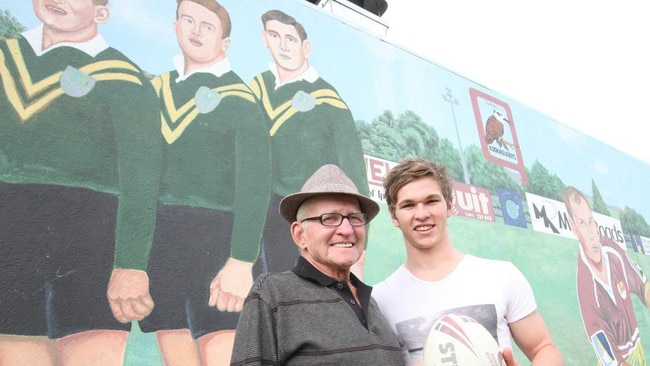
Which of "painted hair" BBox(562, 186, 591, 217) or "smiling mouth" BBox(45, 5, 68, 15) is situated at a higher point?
"smiling mouth" BBox(45, 5, 68, 15)

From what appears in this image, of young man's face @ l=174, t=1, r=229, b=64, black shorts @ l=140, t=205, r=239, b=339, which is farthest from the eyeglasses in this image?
young man's face @ l=174, t=1, r=229, b=64

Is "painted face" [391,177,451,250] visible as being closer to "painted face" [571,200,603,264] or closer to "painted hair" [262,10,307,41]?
"painted hair" [262,10,307,41]

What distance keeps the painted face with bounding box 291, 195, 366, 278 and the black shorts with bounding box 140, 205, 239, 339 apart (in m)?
1.74

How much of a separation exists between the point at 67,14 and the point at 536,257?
5877 millimetres

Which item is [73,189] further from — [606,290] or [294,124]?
[606,290]

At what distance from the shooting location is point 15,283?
109 inches

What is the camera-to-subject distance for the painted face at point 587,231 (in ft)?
23.9

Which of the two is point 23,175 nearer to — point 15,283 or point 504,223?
point 15,283

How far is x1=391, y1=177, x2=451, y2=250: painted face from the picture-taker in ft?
6.64

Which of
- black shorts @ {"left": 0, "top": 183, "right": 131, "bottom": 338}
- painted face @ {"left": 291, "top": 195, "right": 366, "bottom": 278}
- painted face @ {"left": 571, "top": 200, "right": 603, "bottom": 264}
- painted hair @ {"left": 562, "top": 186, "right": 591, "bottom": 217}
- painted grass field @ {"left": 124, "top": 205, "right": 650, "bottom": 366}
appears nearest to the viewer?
painted face @ {"left": 291, "top": 195, "right": 366, "bottom": 278}

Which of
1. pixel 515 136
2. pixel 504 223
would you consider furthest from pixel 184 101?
pixel 515 136

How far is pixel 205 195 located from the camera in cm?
371

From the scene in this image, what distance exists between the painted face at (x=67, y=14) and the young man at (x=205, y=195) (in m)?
0.65

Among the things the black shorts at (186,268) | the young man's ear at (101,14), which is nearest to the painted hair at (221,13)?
the young man's ear at (101,14)
